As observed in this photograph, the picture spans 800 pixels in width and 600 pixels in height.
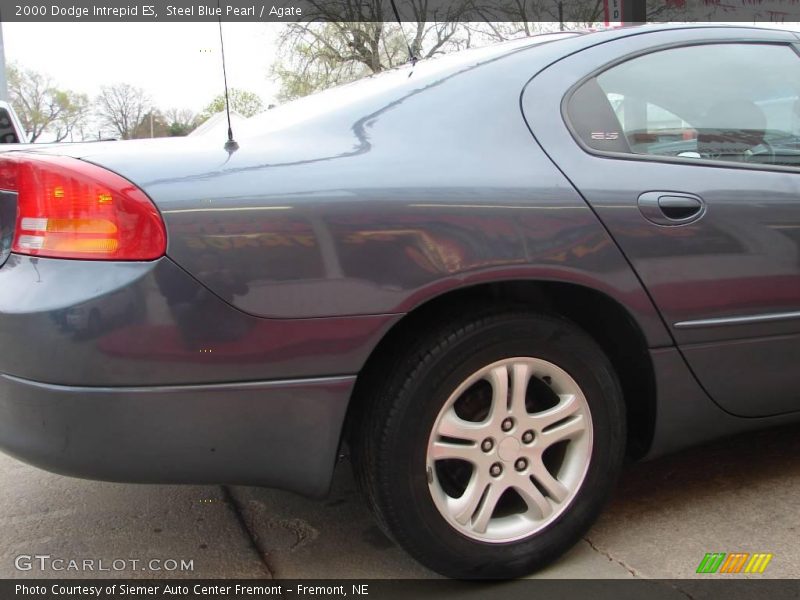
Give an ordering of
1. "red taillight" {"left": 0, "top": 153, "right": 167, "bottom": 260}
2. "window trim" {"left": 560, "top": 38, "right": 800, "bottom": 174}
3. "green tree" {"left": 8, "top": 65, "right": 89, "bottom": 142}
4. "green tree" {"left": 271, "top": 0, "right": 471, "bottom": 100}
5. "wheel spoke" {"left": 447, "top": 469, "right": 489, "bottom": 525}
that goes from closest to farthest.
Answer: "red taillight" {"left": 0, "top": 153, "right": 167, "bottom": 260}
"wheel spoke" {"left": 447, "top": 469, "right": 489, "bottom": 525}
"window trim" {"left": 560, "top": 38, "right": 800, "bottom": 174}
"green tree" {"left": 271, "top": 0, "right": 471, "bottom": 100}
"green tree" {"left": 8, "top": 65, "right": 89, "bottom": 142}

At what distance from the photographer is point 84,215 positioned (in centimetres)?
157

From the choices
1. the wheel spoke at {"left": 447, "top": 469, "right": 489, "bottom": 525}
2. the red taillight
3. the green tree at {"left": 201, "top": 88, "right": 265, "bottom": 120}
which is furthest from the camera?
the green tree at {"left": 201, "top": 88, "right": 265, "bottom": 120}

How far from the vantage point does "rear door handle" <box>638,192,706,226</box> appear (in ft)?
6.36

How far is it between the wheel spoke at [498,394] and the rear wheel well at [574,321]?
18cm

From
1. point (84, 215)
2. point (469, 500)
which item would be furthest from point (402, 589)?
point (84, 215)

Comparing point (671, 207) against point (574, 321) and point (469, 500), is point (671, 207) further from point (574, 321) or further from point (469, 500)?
point (469, 500)

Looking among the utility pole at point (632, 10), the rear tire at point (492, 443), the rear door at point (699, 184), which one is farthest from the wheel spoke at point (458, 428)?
the utility pole at point (632, 10)

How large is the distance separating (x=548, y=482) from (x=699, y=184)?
0.98 m

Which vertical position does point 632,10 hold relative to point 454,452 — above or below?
above

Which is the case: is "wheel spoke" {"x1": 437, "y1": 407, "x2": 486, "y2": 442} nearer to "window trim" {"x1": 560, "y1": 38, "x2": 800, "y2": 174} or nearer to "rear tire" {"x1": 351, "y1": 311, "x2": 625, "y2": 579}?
"rear tire" {"x1": 351, "y1": 311, "x2": 625, "y2": 579}

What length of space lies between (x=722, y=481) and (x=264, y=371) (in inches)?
74.8

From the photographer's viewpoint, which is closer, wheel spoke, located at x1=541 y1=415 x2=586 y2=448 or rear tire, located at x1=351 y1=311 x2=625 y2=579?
rear tire, located at x1=351 y1=311 x2=625 y2=579

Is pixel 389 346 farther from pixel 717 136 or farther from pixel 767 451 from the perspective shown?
pixel 767 451

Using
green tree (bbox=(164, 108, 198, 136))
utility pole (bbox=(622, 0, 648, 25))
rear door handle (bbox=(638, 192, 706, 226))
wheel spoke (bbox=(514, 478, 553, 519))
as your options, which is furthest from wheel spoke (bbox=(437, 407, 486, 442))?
green tree (bbox=(164, 108, 198, 136))
